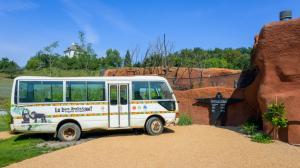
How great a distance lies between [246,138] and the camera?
11406mm

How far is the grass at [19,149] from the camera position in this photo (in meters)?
8.66

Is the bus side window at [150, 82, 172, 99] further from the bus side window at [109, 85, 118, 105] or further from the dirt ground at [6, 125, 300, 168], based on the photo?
the dirt ground at [6, 125, 300, 168]

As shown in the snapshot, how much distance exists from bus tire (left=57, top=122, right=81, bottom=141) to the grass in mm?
806

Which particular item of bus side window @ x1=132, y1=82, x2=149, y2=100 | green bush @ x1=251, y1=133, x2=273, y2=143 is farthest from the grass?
green bush @ x1=251, y1=133, x2=273, y2=143

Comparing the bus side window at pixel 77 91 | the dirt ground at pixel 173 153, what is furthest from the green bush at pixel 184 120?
the bus side window at pixel 77 91

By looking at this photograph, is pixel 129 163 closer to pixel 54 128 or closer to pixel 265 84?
pixel 54 128

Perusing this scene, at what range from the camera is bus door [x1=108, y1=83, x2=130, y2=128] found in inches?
474

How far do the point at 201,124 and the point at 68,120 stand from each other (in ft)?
22.6

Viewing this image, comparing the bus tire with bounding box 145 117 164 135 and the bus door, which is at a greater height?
the bus door

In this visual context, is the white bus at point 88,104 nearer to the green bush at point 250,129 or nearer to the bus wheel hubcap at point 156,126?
the bus wheel hubcap at point 156,126

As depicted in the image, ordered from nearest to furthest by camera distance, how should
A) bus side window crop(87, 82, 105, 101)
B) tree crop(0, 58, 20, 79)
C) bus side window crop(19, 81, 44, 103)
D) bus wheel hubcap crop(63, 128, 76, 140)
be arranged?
1. bus side window crop(19, 81, 44, 103)
2. bus wheel hubcap crop(63, 128, 76, 140)
3. bus side window crop(87, 82, 105, 101)
4. tree crop(0, 58, 20, 79)

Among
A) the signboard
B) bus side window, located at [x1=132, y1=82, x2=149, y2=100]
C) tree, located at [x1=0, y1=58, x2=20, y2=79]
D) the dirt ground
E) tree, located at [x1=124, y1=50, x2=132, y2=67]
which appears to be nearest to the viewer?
the dirt ground

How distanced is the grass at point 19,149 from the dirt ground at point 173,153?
455mm

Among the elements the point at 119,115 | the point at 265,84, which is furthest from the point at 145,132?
the point at 265,84
